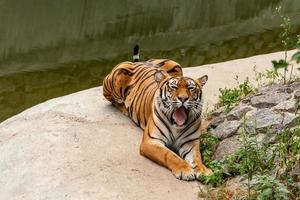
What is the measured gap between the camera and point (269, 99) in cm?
492

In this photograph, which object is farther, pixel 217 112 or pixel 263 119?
pixel 217 112

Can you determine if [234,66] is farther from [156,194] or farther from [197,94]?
[156,194]

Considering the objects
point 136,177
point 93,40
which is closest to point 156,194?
point 136,177

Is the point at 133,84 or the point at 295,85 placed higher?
the point at 295,85

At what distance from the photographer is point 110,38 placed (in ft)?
37.7

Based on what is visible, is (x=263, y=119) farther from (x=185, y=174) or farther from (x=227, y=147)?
(x=185, y=174)

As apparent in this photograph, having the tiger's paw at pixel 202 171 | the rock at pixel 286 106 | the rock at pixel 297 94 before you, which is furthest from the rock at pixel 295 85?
the tiger's paw at pixel 202 171

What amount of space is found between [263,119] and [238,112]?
289 mm

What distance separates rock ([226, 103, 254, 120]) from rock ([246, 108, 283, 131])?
0.09 metres

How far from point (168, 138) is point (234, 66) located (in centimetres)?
244

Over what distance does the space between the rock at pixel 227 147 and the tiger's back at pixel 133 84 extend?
2.88 ft

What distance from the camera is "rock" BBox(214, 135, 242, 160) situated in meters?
4.52

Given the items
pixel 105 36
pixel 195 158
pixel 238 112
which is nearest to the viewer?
pixel 195 158

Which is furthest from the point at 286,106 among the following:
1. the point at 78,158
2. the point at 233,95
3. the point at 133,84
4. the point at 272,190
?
the point at 133,84
